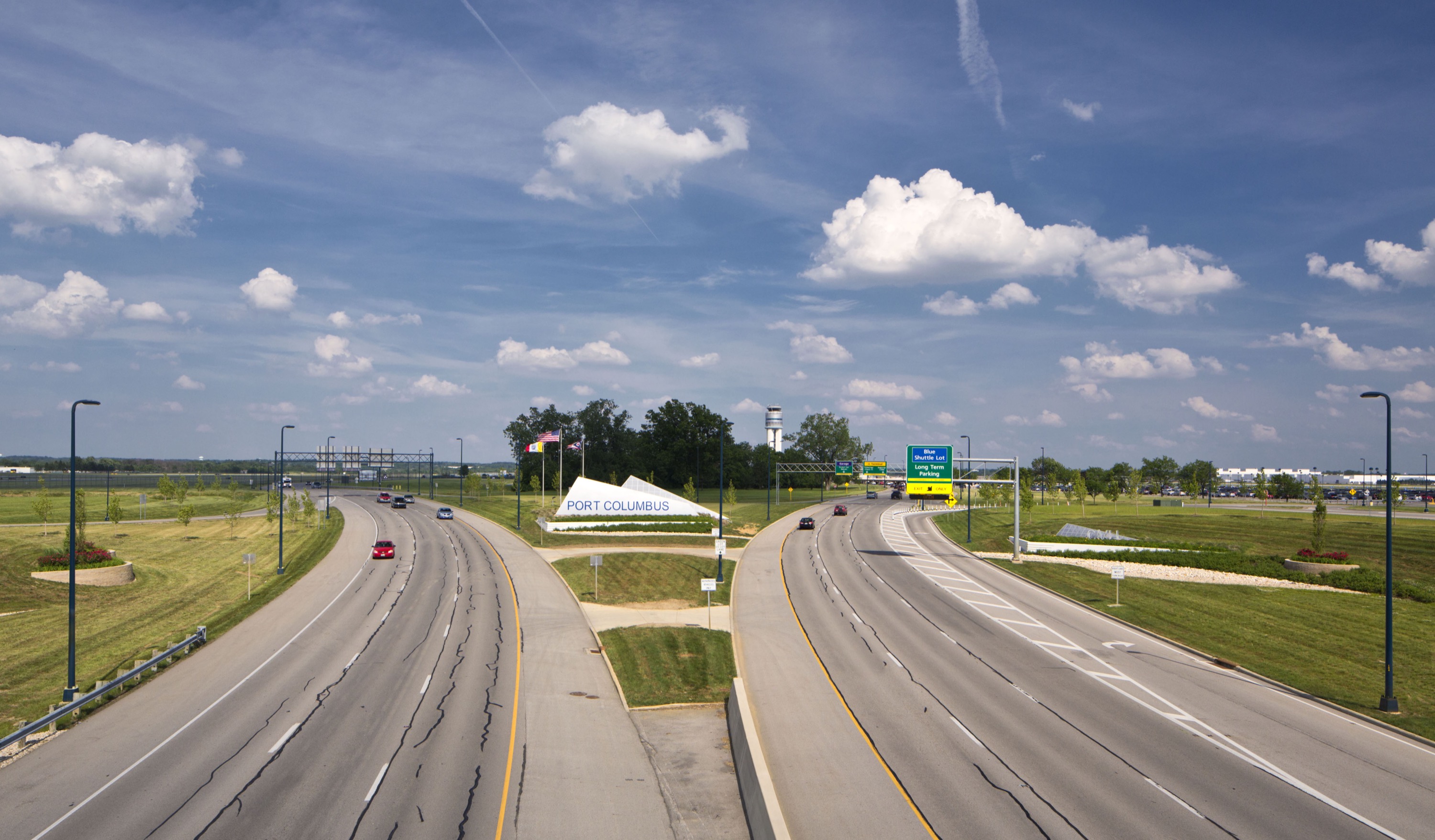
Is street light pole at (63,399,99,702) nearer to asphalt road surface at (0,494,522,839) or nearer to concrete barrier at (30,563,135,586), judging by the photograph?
asphalt road surface at (0,494,522,839)

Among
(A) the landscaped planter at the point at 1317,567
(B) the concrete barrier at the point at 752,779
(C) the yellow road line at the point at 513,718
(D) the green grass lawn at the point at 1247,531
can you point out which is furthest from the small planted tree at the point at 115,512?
(A) the landscaped planter at the point at 1317,567

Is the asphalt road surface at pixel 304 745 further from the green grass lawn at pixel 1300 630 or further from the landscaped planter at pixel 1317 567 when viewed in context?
the landscaped planter at pixel 1317 567

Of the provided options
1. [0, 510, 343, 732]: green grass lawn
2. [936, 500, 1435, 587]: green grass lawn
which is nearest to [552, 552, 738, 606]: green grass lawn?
[0, 510, 343, 732]: green grass lawn

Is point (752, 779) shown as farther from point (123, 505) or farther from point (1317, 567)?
point (123, 505)

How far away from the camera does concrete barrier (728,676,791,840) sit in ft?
43.6

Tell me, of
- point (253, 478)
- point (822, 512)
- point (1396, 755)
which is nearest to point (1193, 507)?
point (822, 512)

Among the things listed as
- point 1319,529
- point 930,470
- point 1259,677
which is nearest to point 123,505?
point 930,470

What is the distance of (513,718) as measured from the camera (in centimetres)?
2108

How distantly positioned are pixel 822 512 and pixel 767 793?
8258 cm

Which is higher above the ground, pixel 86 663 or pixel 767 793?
pixel 767 793

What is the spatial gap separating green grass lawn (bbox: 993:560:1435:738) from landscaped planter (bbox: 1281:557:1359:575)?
14.3 feet

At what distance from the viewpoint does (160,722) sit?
20.7 metres

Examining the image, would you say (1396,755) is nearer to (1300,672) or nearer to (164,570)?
(1300,672)

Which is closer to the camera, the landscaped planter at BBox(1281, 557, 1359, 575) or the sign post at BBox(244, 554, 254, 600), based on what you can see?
the sign post at BBox(244, 554, 254, 600)
